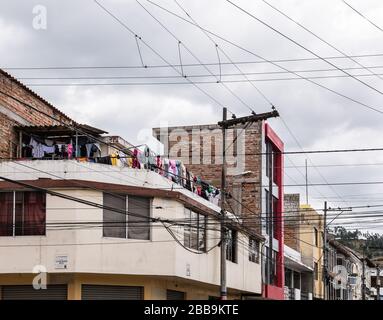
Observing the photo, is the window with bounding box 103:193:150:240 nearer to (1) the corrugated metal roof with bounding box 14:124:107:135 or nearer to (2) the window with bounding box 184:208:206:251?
(2) the window with bounding box 184:208:206:251

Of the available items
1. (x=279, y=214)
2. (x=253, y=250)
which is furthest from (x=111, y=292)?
(x=279, y=214)

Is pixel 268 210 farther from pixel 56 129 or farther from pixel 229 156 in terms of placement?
pixel 56 129

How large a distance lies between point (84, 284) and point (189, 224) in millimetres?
4671

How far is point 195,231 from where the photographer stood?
90.5ft

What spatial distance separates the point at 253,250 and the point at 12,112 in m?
13.3

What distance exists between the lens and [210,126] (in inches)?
1618

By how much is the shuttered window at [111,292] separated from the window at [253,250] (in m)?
10.2

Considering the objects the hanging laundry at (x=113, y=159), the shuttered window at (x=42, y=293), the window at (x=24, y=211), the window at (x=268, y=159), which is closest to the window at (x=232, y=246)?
the hanging laundry at (x=113, y=159)

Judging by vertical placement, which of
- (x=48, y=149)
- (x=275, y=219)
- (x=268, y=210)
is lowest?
(x=275, y=219)

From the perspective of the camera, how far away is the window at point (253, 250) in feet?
113

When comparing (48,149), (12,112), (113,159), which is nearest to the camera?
(113,159)
